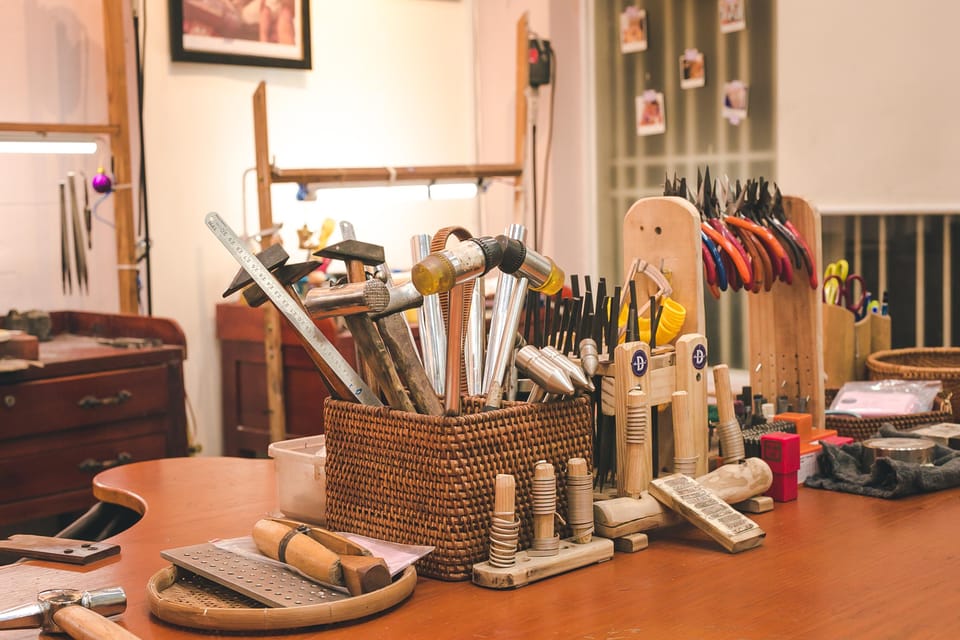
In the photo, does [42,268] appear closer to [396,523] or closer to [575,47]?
[575,47]

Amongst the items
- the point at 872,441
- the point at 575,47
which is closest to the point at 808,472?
the point at 872,441

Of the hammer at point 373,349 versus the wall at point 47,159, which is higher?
the wall at point 47,159

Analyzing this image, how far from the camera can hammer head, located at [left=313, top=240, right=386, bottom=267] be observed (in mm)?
1432

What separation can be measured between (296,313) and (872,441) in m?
1.03

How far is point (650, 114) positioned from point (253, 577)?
369cm

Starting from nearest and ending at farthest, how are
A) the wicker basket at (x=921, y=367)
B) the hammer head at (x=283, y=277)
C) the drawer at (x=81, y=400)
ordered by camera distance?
the hammer head at (x=283, y=277) < the wicker basket at (x=921, y=367) < the drawer at (x=81, y=400)

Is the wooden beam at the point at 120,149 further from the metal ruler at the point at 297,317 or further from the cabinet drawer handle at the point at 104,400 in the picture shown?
the metal ruler at the point at 297,317

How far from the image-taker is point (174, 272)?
4.32 m

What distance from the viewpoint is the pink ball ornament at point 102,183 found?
3.65 meters

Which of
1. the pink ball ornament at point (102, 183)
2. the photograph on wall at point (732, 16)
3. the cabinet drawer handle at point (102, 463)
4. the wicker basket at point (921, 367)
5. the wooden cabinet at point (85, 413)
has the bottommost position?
the cabinet drawer handle at point (102, 463)

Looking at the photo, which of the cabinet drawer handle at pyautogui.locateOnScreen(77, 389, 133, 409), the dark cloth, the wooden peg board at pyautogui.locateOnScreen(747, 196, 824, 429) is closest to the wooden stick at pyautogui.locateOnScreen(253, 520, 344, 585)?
the dark cloth

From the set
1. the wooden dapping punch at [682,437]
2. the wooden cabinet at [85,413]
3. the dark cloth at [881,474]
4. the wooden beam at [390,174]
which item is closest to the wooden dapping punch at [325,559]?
the wooden dapping punch at [682,437]

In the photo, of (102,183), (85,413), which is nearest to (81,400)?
(85,413)

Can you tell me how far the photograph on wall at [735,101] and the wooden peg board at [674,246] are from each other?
2569 millimetres
